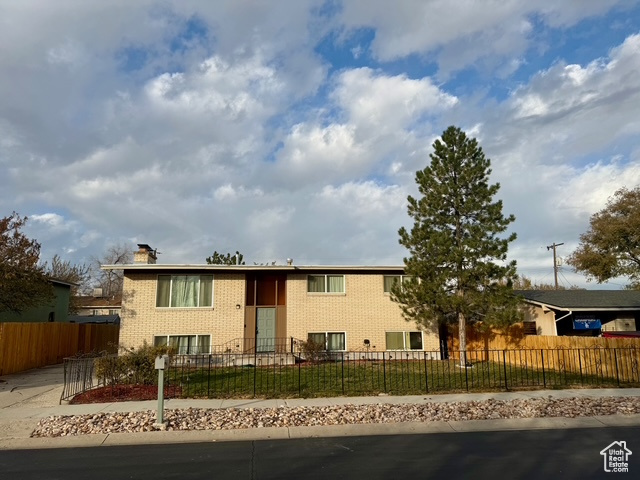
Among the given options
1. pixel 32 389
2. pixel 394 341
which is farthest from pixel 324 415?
pixel 394 341

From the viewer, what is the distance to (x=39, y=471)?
682 centimetres

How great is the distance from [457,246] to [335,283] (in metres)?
6.09

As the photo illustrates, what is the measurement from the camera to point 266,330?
2203cm

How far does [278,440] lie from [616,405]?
784 centimetres

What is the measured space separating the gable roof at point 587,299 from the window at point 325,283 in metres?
7.93

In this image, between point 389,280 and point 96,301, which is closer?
point 389,280

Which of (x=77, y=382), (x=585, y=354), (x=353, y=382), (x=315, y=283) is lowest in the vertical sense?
(x=353, y=382)

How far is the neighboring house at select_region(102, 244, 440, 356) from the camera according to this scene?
69.8ft

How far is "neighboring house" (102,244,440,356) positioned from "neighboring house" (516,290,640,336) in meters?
4.62

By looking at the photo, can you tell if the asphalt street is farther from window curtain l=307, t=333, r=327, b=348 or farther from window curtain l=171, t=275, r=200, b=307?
window curtain l=171, t=275, r=200, b=307

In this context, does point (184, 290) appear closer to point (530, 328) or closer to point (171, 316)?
point (171, 316)

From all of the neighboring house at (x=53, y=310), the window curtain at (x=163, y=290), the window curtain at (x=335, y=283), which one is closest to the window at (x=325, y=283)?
the window curtain at (x=335, y=283)

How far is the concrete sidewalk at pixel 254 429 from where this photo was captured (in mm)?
8719

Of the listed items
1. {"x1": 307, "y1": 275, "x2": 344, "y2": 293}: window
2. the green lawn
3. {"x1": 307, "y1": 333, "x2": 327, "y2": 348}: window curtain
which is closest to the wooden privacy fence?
the green lawn
